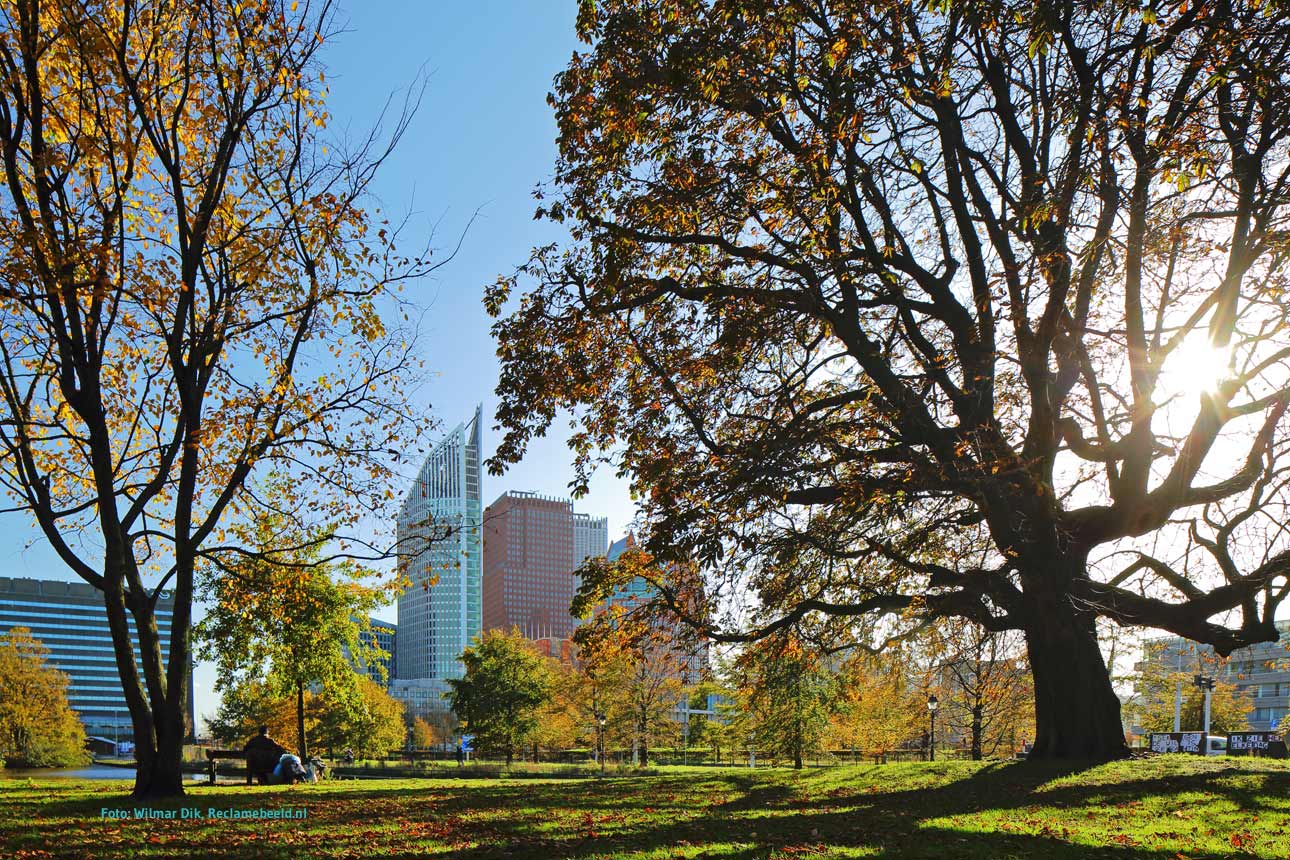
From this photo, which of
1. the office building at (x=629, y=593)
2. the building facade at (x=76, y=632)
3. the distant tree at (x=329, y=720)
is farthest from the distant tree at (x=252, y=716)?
the building facade at (x=76, y=632)

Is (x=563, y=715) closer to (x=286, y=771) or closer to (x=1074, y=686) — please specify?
(x=286, y=771)

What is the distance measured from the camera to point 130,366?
14312 mm

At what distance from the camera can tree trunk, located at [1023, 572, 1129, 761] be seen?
14719mm

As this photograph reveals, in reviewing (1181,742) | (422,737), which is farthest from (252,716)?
(1181,742)

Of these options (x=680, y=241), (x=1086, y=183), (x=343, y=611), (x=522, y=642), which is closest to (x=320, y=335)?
(x=680, y=241)

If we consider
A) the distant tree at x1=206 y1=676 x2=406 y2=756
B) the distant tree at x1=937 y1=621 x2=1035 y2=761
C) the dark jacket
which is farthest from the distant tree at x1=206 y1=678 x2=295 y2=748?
the distant tree at x1=937 y1=621 x2=1035 y2=761

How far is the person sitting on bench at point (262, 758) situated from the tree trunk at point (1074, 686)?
17487 mm

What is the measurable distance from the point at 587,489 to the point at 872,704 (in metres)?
32.1

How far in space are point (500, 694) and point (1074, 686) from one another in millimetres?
36197

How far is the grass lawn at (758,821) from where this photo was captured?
293 inches

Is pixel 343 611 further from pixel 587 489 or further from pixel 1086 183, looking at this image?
pixel 1086 183

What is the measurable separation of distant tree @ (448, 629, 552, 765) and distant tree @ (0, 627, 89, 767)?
75.2 feet

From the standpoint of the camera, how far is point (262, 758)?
2070 centimetres

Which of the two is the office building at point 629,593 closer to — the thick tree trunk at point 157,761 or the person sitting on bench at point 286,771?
the thick tree trunk at point 157,761
